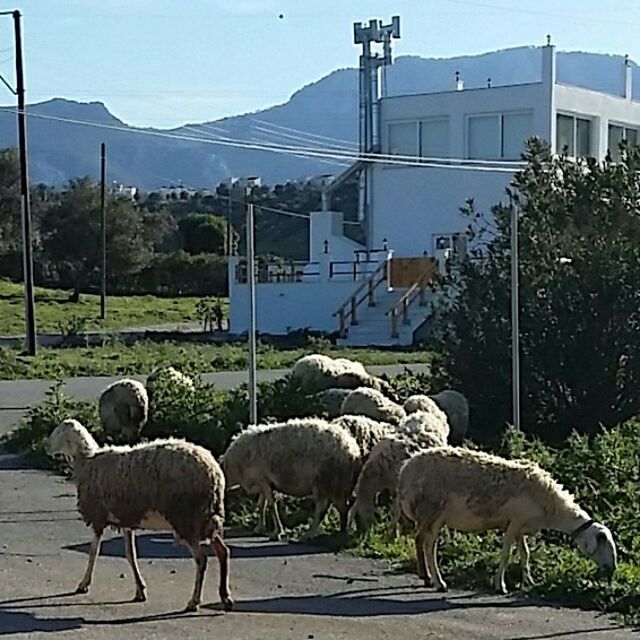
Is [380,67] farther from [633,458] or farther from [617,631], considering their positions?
[617,631]

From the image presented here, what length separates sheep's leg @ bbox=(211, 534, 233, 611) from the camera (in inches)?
436

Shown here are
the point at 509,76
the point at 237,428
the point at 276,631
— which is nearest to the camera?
the point at 276,631

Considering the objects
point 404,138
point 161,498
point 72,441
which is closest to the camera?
point 161,498

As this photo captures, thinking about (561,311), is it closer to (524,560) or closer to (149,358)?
(524,560)

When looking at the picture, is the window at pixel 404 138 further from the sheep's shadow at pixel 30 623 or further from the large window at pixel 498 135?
the sheep's shadow at pixel 30 623

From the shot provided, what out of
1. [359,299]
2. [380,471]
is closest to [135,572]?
[380,471]

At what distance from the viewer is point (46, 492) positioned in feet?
56.7

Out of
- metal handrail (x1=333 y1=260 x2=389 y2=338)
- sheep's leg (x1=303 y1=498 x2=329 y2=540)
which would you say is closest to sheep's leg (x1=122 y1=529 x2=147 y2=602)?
sheep's leg (x1=303 y1=498 x2=329 y2=540)

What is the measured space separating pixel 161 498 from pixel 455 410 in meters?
9.15

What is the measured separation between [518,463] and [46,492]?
6972 mm

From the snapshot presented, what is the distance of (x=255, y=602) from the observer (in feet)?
37.4

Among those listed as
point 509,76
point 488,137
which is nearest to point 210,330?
point 488,137

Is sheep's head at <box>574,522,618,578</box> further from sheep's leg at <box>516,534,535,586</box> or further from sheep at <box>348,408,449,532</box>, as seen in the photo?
sheep at <box>348,408,449,532</box>

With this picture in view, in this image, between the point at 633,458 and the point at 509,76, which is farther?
the point at 509,76
